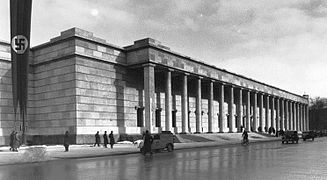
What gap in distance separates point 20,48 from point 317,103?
519 ft

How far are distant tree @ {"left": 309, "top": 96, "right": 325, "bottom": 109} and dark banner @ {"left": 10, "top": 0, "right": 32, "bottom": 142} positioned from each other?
15504 cm

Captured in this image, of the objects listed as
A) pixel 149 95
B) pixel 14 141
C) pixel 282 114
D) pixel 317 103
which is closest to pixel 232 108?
pixel 149 95

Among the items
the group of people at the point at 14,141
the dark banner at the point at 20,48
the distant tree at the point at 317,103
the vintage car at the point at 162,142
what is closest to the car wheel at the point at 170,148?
the vintage car at the point at 162,142

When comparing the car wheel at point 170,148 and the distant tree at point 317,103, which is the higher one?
the distant tree at point 317,103

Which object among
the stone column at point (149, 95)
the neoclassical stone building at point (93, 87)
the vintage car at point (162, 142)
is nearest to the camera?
the vintage car at point (162, 142)

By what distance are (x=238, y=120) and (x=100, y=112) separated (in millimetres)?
33903

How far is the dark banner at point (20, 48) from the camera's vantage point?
21688mm

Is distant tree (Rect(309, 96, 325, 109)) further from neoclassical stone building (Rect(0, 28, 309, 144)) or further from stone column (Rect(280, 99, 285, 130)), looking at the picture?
neoclassical stone building (Rect(0, 28, 309, 144))

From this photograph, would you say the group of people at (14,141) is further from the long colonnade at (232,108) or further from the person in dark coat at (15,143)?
the long colonnade at (232,108)

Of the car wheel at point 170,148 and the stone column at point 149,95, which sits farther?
the stone column at point 149,95

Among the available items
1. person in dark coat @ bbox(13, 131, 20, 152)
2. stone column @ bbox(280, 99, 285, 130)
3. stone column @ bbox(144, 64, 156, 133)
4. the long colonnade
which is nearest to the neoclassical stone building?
stone column @ bbox(144, 64, 156, 133)

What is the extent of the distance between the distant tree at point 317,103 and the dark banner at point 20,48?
509 ft

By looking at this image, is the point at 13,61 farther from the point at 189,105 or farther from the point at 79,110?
the point at 189,105

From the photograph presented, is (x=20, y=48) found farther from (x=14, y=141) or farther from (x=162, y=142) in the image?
(x=162, y=142)
